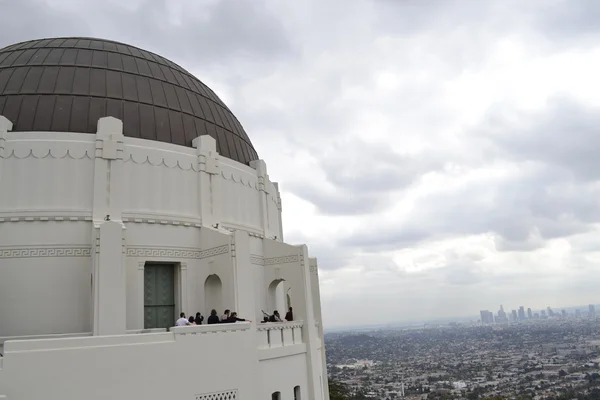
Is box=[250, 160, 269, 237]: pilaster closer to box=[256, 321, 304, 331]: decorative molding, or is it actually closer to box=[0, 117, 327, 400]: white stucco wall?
box=[0, 117, 327, 400]: white stucco wall

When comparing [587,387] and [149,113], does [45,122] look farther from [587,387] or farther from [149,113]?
[587,387]

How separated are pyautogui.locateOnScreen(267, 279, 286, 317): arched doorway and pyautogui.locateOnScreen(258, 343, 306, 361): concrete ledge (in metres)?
3.13

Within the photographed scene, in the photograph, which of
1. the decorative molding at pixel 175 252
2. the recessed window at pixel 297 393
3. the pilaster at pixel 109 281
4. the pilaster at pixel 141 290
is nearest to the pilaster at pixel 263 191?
the decorative molding at pixel 175 252

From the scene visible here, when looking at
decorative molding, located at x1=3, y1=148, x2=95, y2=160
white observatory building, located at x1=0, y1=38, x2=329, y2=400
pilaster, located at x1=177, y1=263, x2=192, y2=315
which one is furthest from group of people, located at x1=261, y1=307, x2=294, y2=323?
decorative molding, located at x1=3, y1=148, x2=95, y2=160

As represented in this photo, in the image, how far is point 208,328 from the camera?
1295 centimetres

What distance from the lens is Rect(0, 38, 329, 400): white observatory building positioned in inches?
479

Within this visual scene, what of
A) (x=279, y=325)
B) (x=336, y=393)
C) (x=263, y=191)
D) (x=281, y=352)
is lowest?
(x=336, y=393)

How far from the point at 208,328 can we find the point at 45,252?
6.38 m

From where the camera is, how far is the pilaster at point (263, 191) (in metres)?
21.4

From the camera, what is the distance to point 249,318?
15.8 metres

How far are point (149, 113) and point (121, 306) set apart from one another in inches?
310

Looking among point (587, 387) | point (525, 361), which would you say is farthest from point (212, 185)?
point (525, 361)

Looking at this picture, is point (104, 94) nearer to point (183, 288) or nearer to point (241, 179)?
point (241, 179)

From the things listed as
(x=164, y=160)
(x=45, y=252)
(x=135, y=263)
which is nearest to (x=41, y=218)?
(x=45, y=252)
